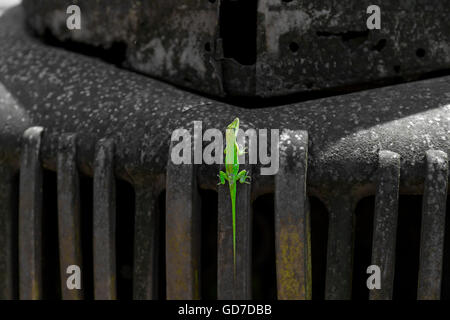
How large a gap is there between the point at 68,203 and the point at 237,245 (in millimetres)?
448

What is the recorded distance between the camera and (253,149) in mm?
1270

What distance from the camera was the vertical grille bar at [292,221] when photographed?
1.23 m

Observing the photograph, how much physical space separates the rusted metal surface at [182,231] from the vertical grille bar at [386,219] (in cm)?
40

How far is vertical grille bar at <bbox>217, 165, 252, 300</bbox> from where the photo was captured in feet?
4.09

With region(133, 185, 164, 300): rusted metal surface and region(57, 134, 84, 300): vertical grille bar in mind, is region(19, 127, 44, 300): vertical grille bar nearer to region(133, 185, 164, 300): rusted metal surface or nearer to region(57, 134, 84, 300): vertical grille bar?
region(57, 134, 84, 300): vertical grille bar

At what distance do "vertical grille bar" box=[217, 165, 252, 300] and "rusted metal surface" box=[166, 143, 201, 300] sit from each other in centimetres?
7

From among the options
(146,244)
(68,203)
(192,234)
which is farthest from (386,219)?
(68,203)

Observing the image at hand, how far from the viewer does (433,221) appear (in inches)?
47.8

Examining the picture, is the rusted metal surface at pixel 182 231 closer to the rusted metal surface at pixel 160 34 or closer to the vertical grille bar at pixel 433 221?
the rusted metal surface at pixel 160 34

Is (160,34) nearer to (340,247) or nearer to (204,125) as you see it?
(204,125)

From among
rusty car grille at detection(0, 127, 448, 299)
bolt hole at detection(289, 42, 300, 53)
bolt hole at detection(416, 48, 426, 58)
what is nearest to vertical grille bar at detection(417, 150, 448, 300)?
rusty car grille at detection(0, 127, 448, 299)

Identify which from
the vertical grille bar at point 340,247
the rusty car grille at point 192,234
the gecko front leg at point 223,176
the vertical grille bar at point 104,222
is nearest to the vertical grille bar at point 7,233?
the rusty car grille at point 192,234
